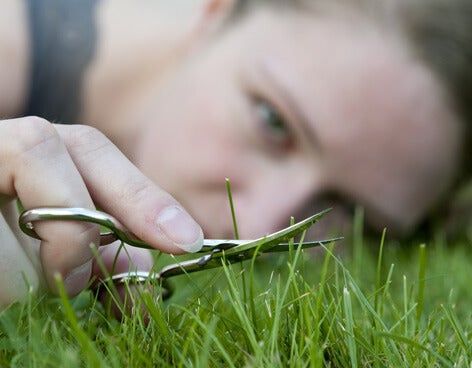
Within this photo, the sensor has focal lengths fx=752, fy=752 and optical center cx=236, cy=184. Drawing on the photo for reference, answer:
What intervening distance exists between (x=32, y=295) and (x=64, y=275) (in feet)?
0.11

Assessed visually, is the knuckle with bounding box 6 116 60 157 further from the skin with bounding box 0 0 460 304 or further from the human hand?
the skin with bounding box 0 0 460 304

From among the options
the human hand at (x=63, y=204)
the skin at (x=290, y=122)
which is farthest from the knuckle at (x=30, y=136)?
the skin at (x=290, y=122)

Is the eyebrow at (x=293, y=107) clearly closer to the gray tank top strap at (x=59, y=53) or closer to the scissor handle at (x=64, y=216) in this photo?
the gray tank top strap at (x=59, y=53)

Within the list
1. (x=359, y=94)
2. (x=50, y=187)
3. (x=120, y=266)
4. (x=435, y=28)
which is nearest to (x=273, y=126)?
(x=359, y=94)

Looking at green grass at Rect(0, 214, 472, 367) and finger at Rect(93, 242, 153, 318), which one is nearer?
green grass at Rect(0, 214, 472, 367)

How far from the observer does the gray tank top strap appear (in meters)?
1.79

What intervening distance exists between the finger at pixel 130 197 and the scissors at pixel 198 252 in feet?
0.07

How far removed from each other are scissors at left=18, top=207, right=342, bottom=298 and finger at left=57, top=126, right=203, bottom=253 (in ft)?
0.07

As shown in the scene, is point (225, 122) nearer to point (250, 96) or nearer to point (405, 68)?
point (250, 96)

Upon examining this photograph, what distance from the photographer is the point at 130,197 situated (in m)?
0.69

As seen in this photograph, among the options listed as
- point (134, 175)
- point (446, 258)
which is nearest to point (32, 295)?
point (134, 175)

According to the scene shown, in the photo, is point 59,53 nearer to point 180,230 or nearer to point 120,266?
point 120,266

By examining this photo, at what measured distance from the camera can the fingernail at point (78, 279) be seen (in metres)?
0.68

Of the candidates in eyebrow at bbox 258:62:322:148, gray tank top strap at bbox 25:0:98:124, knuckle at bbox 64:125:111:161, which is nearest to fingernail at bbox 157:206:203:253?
knuckle at bbox 64:125:111:161
